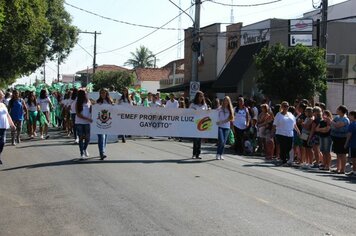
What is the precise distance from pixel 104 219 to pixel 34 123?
→ 13.0 meters

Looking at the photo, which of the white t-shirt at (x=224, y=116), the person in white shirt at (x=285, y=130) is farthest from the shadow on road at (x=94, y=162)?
the person in white shirt at (x=285, y=130)

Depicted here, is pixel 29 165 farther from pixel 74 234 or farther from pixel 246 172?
pixel 74 234

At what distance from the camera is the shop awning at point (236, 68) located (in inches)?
1206

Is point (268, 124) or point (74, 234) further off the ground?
point (268, 124)

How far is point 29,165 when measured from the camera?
1206 cm

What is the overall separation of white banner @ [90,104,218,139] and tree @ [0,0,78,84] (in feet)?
14.7

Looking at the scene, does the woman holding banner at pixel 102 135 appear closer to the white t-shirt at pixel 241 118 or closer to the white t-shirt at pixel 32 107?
the white t-shirt at pixel 241 118

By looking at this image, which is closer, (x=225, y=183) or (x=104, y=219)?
(x=104, y=219)

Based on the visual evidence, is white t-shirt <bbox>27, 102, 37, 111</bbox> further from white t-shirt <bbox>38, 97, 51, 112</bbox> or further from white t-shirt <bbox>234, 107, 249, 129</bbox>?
white t-shirt <bbox>234, 107, 249, 129</bbox>

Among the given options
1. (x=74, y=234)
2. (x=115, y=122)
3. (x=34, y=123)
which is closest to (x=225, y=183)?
(x=74, y=234)

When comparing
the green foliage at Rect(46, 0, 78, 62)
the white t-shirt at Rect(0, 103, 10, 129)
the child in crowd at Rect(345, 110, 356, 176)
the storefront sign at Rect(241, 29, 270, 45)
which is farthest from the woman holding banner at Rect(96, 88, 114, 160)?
the green foliage at Rect(46, 0, 78, 62)

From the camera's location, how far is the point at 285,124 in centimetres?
1422

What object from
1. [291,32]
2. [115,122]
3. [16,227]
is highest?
[291,32]

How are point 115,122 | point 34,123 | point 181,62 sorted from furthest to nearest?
point 181,62 < point 34,123 < point 115,122
